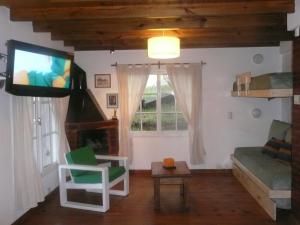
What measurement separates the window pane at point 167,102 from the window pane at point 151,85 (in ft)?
0.65

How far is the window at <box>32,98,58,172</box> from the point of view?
4117 millimetres

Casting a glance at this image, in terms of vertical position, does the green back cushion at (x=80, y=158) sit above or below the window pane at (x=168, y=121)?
below

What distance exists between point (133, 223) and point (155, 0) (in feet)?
7.99

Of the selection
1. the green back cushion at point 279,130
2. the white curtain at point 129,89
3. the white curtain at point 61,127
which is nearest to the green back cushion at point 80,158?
the white curtain at point 61,127

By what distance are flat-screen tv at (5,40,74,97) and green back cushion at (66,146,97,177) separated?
34.7 inches

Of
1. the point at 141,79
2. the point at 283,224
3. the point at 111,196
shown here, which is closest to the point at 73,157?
the point at 111,196

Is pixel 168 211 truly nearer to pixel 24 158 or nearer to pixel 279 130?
pixel 24 158

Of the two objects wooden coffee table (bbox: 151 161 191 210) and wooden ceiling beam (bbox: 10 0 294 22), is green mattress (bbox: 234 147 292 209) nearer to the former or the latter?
wooden coffee table (bbox: 151 161 191 210)

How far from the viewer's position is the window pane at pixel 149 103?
561 centimetres

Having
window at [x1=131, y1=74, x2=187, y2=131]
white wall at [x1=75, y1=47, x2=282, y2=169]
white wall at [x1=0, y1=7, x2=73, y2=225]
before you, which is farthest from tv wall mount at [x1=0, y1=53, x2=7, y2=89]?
window at [x1=131, y1=74, x2=187, y2=131]

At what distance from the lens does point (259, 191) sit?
3.94 metres

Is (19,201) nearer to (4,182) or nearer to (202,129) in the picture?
(4,182)

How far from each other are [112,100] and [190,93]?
1425mm

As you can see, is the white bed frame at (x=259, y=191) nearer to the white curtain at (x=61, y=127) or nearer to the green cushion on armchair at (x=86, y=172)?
the green cushion on armchair at (x=86, y=172)
